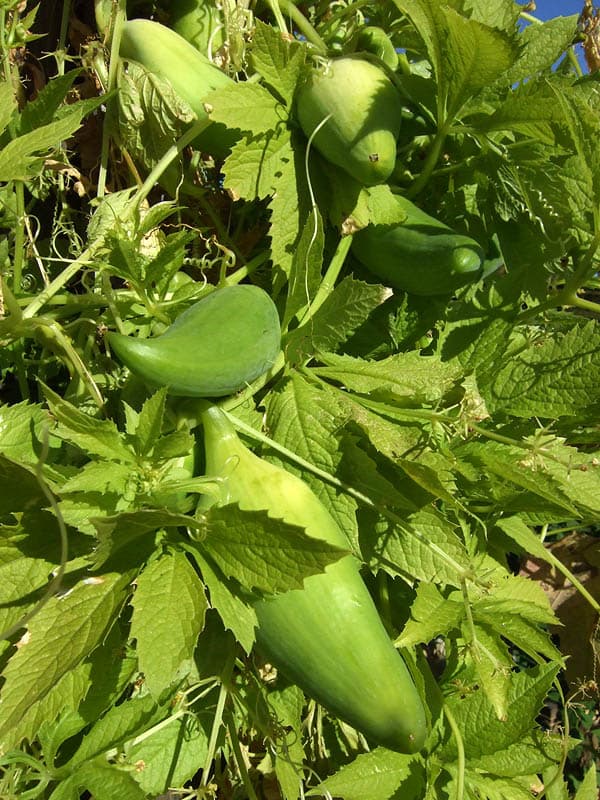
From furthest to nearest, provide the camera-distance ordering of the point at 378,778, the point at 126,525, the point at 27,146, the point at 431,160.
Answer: the point at 431,160, the point at 378,778, the point at 27,146, the point at 126,525

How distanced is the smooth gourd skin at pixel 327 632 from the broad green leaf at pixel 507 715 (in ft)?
0.72

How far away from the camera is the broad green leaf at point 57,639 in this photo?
2.40 ft

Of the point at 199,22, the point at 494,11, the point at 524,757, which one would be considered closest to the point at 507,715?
the point at 524,757

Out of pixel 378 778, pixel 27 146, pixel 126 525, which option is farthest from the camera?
pixel 378 778

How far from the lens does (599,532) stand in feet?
6.97

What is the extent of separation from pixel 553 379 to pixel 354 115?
506 millimetres

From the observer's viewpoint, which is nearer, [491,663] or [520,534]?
[491,663]

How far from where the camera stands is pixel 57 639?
2.50 feet

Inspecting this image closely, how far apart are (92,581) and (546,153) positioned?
0.92 metres

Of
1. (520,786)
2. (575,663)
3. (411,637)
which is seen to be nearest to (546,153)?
(411,637)

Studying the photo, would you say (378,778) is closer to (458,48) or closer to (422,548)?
(422,548)

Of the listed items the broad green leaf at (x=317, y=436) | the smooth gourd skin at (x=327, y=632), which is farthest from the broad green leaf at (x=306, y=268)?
the smooth gourd skin at (x=327, y=632)

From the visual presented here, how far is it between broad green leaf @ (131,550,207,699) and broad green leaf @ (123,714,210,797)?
32 cm

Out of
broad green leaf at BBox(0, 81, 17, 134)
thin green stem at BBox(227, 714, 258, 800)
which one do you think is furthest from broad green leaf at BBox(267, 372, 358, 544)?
broad green leaf at BBox(0, 81, 17, 134)
